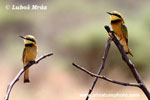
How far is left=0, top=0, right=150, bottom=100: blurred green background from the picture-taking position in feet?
12.0

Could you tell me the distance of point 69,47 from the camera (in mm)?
4410

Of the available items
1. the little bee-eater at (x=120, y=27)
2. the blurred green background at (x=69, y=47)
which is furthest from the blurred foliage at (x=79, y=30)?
the little bee-eater at (x=120, y=27)

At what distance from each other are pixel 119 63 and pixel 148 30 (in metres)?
0.66

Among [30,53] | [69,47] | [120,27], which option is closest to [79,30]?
[69,47]

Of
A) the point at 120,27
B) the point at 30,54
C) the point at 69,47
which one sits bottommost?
the point at 69,47

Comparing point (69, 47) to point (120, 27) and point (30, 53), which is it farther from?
point (120, 27)

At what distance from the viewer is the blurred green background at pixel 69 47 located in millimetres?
3666

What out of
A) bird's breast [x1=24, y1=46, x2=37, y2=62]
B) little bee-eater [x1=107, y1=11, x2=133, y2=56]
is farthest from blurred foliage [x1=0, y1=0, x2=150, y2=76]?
little bee-eater [x1=107, y1=11, x2=133, y2=56]

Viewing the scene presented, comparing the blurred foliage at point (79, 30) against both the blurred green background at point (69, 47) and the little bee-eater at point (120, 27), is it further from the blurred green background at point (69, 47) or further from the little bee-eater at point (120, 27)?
the little bee-eater at point (120, 27)

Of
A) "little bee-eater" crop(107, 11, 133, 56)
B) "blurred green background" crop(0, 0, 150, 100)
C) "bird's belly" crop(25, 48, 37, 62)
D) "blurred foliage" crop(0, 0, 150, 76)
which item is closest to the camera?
"little bee-eater" crop(107, 11, 133, 56)

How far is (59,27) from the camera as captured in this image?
15.0 feet

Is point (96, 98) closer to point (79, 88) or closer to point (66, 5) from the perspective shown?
point (79, 88)

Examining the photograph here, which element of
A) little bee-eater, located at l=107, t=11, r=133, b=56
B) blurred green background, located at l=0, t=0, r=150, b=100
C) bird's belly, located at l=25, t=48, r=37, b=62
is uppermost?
little bee-eater, located at l=107, t=11, r=133, b=56

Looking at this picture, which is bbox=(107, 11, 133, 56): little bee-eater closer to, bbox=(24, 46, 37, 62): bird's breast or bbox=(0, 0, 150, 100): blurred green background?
bbox=(24, 46, 37, 62): bird's breast
